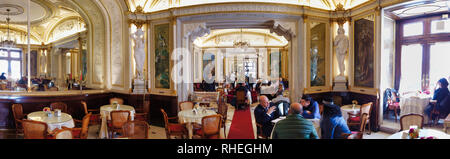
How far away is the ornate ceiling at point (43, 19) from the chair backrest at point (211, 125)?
7081 millimetres

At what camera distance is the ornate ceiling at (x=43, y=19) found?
884cm

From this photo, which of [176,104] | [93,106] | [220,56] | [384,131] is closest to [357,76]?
[384,131]

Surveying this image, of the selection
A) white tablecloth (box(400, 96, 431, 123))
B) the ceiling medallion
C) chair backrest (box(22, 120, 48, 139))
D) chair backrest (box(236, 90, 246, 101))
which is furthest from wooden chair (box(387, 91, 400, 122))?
the ceiling medallion

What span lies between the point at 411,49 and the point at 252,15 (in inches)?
206

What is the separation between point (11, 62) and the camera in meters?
15.6

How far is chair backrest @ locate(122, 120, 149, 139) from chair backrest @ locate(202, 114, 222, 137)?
1.14 meters

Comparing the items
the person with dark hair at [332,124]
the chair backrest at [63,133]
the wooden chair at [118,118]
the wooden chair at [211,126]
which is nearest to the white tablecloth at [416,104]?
the person with dark hair at [332,124]

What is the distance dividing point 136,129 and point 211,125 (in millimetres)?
1438

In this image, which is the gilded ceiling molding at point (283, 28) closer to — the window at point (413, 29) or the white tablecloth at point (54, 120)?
the window at point (413, 29)

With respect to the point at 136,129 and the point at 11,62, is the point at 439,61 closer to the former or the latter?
the point at 136,129

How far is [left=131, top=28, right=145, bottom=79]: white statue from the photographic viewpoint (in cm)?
673

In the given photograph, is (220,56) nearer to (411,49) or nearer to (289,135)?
(411,49)

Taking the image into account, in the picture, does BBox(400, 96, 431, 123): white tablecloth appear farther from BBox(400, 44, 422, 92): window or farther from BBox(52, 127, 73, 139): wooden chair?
BBox(52, 127, 73, 139): wooden chair

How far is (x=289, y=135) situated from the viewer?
270cm
